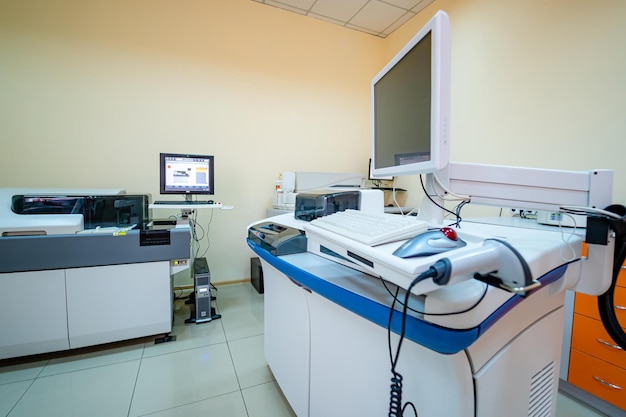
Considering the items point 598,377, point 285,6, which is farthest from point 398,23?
point 598,377

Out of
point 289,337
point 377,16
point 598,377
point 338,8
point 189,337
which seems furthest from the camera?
point 377,16

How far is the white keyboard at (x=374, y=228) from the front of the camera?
0.58 metres

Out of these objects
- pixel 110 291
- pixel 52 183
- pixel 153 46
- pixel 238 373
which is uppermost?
pixel 153 46

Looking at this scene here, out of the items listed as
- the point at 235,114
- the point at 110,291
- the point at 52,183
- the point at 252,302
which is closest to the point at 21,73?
the point at 52,183

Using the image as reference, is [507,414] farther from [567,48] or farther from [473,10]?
[473,10]

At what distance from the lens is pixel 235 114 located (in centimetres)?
291

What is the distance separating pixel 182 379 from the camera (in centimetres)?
153

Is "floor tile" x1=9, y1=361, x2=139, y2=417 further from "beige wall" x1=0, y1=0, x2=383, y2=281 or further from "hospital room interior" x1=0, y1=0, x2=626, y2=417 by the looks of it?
"beige wall" x1=0, y1=0, x2=383, y2=281

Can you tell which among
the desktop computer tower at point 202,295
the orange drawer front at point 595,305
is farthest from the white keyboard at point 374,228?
the desktop computer tower at point 202,295

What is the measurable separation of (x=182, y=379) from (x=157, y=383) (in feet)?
0.42

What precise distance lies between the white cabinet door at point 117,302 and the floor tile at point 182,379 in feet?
0.82

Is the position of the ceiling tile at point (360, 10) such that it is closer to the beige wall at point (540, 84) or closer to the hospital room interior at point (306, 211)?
the hospital room interior at point (306, 211)

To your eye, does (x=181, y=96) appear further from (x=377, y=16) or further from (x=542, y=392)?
(x=542, y=392)

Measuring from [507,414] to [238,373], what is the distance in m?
1.39
